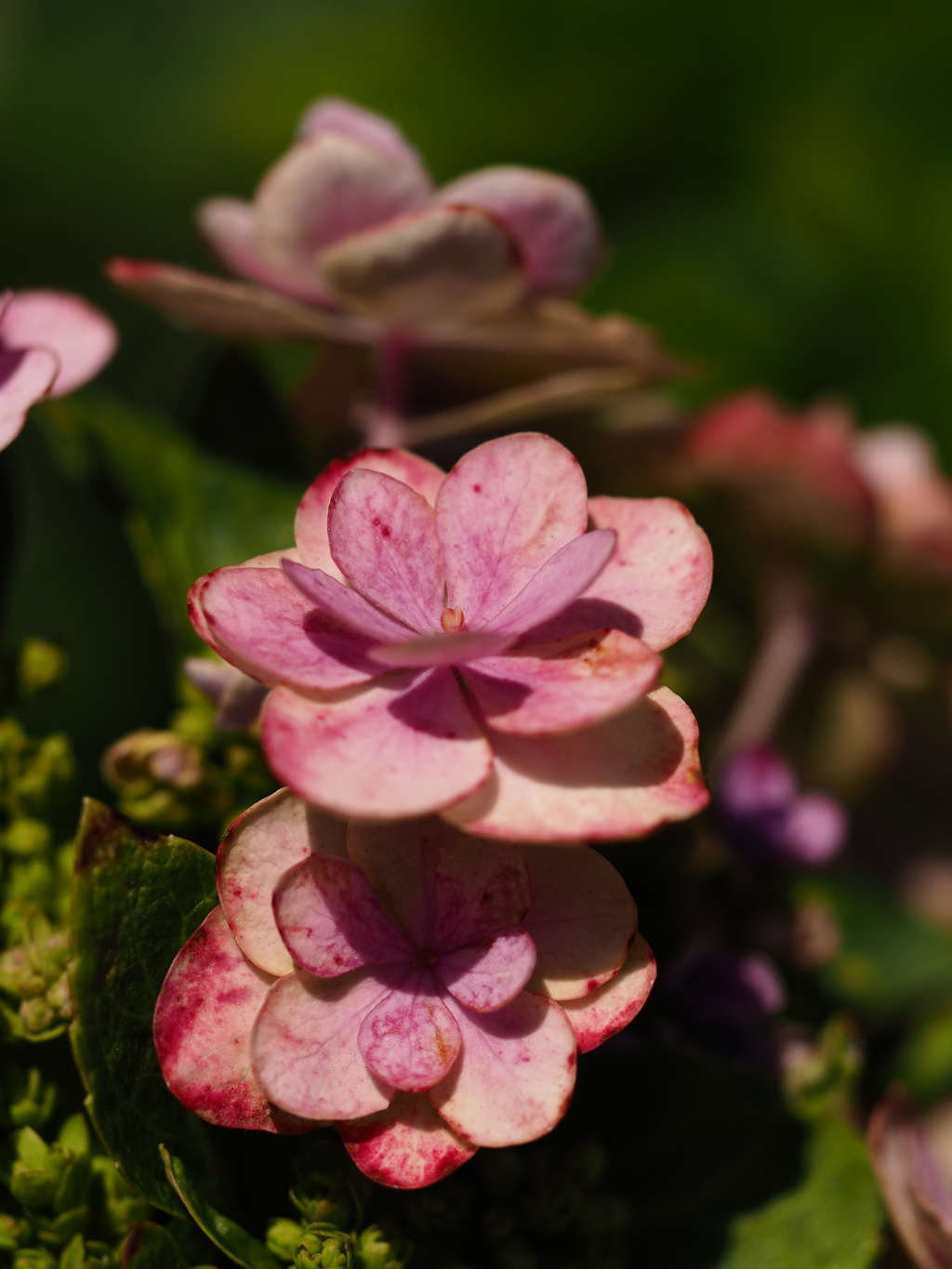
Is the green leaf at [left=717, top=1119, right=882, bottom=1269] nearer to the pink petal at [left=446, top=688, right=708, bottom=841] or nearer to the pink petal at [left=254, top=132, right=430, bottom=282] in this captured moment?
the pink petal at [left=446, top=688, right=708, bottom=841]

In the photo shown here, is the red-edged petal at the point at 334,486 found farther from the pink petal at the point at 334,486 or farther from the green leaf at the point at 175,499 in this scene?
the green leaf at the point at 175,499

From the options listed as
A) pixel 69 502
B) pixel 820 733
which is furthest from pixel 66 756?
pixel 69 502

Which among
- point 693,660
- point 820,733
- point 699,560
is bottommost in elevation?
point 820,733

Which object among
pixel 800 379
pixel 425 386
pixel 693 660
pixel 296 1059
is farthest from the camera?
pixel 800 379

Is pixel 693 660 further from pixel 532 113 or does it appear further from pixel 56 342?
pixel 532 113

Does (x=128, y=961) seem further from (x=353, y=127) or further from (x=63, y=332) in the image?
(x=353, y=127)

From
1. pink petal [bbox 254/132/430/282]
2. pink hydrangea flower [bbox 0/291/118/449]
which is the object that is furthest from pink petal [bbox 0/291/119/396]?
pink petal [bbox 254/132/430/282]

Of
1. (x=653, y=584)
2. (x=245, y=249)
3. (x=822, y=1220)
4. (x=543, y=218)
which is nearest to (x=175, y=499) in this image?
(x=245, y=249)
